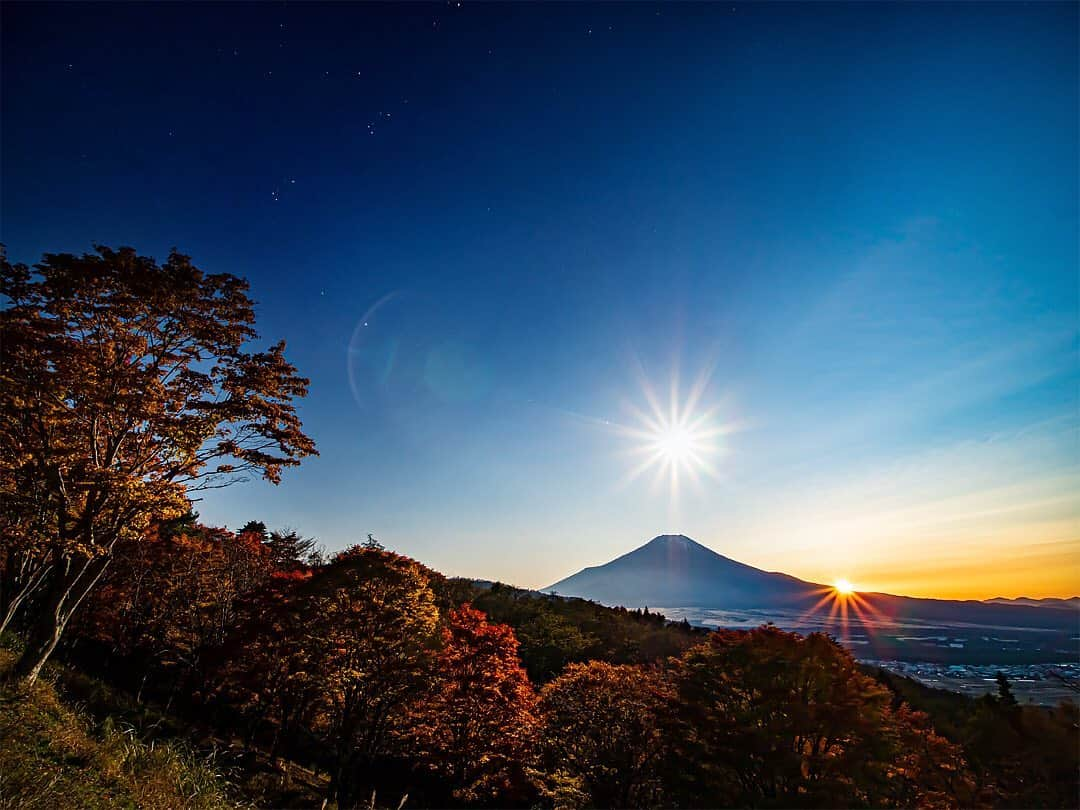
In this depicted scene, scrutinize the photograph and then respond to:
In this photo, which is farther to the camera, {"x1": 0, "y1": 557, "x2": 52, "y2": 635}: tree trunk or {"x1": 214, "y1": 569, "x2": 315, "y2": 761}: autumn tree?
{"x1": 214, "y1": 569, "x2": 315, "y2": 761}: autumn tree

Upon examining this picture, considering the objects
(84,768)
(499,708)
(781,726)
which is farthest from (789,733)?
(84,768)

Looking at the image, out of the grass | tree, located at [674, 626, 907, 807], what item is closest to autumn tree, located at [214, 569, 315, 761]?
the grass

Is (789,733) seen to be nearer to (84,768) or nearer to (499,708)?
(499,708)

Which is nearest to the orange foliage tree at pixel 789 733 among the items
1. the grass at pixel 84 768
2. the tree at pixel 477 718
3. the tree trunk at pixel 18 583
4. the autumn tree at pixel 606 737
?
the autumn tree at pixel 606 737

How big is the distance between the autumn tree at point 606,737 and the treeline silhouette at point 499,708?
0.28 ft

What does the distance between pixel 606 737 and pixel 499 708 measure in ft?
16.7

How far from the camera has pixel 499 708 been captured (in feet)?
72.6

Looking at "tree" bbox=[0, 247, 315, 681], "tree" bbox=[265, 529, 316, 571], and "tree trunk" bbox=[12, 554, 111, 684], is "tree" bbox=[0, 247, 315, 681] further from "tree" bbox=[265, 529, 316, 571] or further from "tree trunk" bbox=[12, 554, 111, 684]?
"tree" bbox=[265, 529, 316, 571]

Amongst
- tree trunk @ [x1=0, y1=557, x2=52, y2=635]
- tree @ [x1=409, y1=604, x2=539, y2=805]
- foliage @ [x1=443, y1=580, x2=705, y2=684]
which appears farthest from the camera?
foliage @ [x1=443, y1=580, x2=705, y2=684]

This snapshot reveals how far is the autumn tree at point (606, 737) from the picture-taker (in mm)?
20203

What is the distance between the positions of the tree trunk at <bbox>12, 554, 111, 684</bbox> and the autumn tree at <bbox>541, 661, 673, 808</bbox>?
1772cm

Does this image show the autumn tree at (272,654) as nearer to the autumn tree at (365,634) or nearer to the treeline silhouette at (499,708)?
the treeline silhouette at (499,708)

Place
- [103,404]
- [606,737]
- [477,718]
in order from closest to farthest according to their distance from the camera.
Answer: [103,404] < [606,737] < [477,718]

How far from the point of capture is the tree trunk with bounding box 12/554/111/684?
37.4 ft
